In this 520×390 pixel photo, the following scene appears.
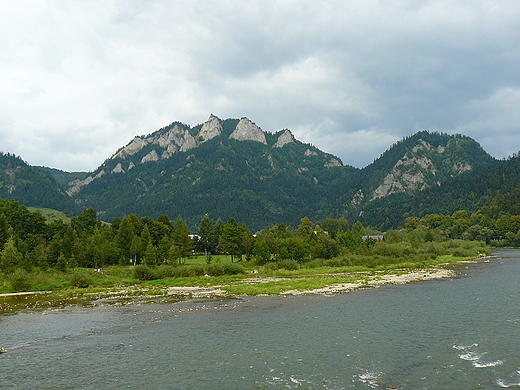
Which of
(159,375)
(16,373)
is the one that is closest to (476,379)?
(159,375)

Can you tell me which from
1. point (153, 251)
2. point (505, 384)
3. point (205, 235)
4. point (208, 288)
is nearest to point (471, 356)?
point (505, 384)

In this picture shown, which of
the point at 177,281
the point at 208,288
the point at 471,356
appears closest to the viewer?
the point at 471,356

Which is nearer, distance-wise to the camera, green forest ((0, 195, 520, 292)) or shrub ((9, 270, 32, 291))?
shrub ((9, 270, 32, 291))

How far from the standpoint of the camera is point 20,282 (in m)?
65.8

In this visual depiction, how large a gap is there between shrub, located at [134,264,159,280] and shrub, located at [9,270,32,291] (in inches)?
742

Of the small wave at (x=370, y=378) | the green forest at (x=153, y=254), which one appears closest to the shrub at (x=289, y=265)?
the green forest at (x=153, y=254)

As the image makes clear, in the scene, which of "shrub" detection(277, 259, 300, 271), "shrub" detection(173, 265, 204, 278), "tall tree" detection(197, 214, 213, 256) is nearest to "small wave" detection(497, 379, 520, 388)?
"shrub" detection(173, 265, 204, 278)

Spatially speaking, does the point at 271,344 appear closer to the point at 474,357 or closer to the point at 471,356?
the point at 471,356

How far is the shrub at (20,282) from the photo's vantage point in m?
65.2

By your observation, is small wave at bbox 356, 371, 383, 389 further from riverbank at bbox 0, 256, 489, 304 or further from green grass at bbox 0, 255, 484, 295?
green grass at bbox 0, 255, 484, 295

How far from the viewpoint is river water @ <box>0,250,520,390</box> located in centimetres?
2286

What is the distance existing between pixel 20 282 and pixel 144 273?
2164cm

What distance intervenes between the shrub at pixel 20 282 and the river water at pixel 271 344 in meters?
21.1

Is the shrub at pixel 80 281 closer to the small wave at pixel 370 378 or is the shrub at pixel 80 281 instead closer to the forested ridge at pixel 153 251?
the forested ridge at pixel 153 251
